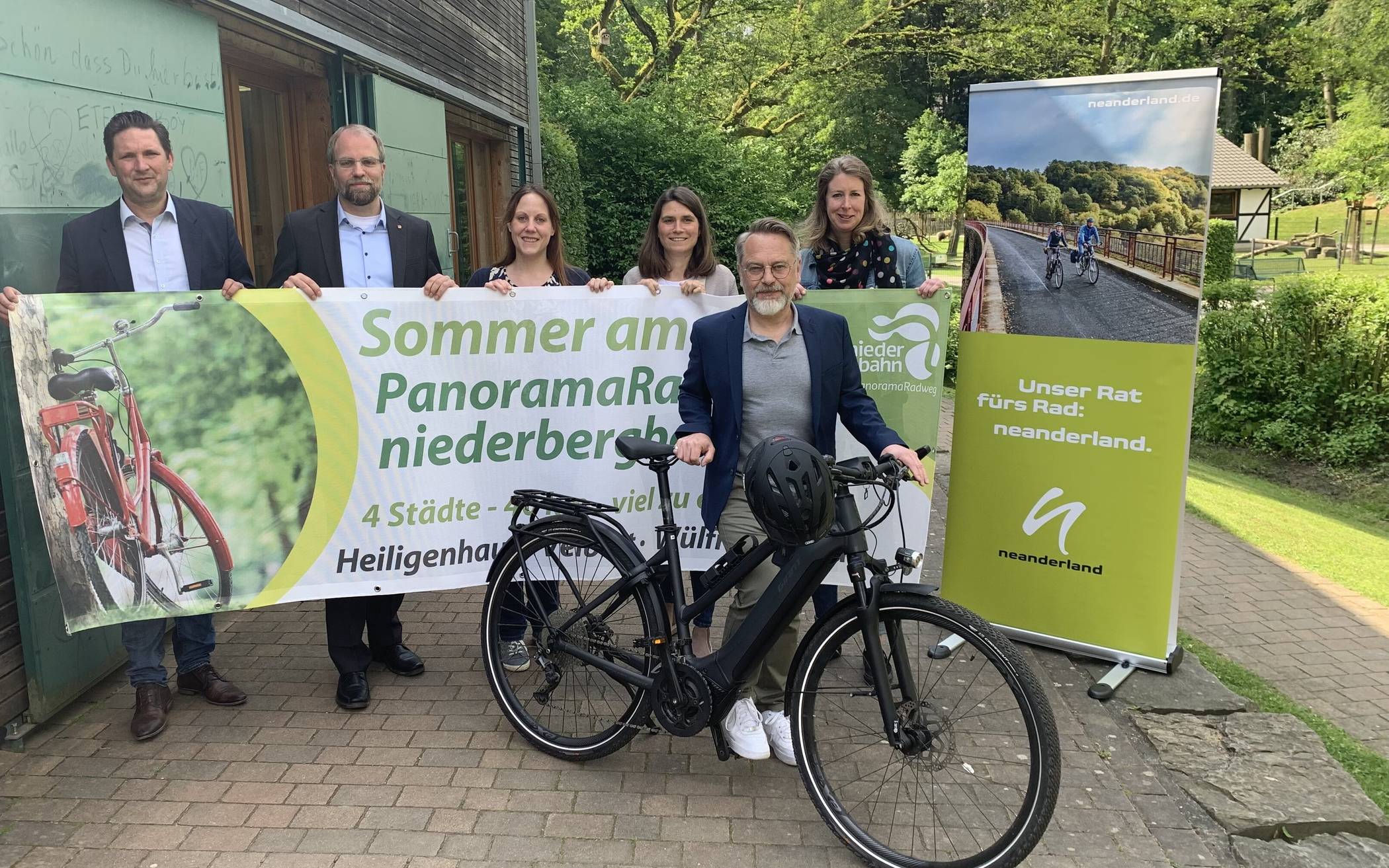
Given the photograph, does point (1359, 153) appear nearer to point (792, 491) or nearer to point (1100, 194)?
point (1100, 194)

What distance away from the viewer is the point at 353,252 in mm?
3938

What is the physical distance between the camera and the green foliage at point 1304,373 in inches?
356

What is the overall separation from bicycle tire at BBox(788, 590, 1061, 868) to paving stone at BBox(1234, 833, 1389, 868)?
85 cm

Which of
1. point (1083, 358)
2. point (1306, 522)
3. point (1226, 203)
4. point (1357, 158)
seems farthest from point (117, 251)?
point (1226, 203)

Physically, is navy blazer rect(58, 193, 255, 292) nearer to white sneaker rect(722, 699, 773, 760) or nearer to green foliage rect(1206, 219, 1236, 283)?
white sneaker rect(722, 699, 773, 760)

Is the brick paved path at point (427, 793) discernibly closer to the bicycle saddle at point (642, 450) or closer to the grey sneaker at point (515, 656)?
the grey sneaker at point (515, 656)

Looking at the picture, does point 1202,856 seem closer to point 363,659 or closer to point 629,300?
point 629,300

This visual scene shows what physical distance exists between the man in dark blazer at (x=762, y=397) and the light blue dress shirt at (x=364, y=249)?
Result: 1403 mm

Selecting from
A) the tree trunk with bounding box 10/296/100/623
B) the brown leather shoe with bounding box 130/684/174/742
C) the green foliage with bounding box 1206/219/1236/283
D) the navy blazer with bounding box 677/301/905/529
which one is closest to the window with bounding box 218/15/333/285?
the tree trunk with bounding box 10/296/100/623

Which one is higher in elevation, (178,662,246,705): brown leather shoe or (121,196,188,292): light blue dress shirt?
(121,196,188,292): light blue dress shirt

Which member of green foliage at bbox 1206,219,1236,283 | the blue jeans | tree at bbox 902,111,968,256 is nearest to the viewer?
the blue jeans

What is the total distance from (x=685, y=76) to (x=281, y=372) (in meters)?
22.7

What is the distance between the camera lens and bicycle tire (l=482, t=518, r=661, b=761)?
11.1ft

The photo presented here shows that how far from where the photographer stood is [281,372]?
147 inches
